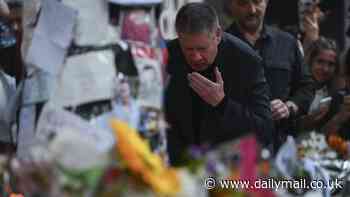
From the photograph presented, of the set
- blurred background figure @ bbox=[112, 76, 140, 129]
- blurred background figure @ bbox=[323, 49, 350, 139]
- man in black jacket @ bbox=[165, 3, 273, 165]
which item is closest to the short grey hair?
man in black jacket @ bbox=[165, 3, 273, 165]

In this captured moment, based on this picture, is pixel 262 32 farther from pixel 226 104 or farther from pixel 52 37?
pixel 52 37

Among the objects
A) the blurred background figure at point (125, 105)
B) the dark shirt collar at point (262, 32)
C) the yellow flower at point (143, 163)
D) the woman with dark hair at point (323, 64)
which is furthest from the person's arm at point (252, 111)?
the woman with dark hair at point (323, 64)

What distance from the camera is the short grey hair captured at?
463 centimetres

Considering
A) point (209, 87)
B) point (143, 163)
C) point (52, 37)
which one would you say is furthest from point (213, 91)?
point (143, 163)

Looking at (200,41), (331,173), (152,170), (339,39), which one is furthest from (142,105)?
(339,39)

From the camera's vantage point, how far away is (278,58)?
20.0 ft

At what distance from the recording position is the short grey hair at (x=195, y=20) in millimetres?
4629

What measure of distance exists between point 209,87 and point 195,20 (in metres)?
0.29

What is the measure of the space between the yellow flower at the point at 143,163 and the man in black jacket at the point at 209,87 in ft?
5.59

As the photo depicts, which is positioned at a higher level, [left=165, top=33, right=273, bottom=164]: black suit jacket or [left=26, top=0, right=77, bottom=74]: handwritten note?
[left=26, top=0, right=77, bottom=74]: handwritten note

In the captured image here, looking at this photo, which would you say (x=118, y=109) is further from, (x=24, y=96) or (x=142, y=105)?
(x=24, y=96)

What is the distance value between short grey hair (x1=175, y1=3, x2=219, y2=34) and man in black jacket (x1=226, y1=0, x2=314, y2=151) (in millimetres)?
1245

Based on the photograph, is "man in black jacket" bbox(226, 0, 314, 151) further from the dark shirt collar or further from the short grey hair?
the short grey hair

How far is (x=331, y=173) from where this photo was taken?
16.0 feet
